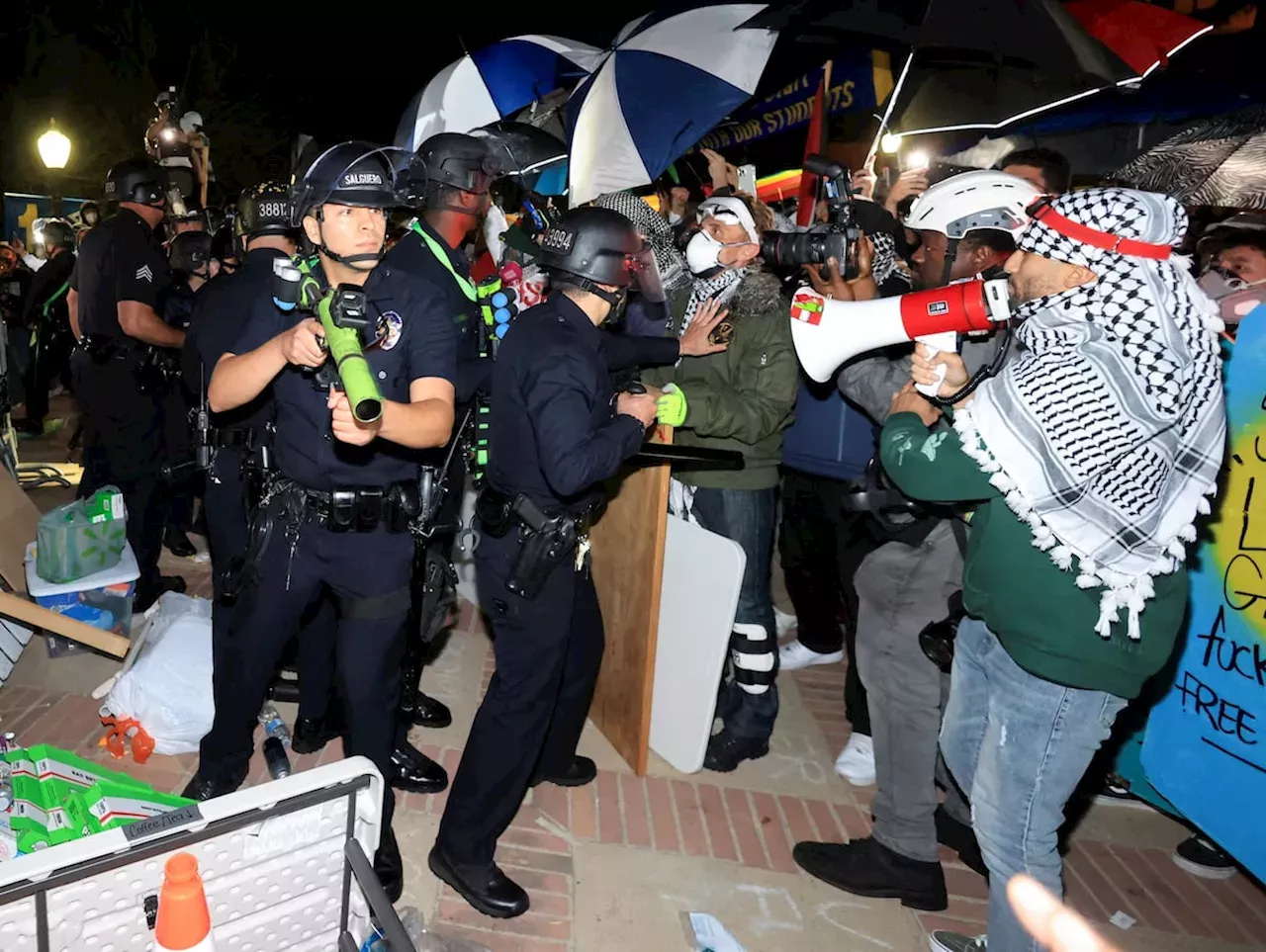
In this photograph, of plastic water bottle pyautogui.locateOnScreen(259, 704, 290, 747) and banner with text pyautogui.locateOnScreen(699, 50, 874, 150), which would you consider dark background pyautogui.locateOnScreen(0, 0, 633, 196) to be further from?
plastic water bottle pyautogui.locateOnScreen(259, 704, 290, 747)

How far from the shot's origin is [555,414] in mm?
2488

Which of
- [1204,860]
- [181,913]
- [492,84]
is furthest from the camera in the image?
[492,84]

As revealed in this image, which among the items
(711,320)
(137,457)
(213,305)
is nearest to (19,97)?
(137,457)

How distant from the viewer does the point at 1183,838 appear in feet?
11.9

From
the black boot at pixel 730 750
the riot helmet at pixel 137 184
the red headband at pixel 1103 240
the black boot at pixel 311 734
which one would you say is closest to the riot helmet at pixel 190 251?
the riot helmet at pixel 137 184

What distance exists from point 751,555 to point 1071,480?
180cm

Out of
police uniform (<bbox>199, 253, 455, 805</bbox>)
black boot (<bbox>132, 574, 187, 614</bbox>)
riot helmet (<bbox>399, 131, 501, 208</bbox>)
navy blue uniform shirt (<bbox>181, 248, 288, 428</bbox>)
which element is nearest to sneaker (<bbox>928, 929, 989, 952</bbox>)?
police uniform (<bbox>199, 253, 455, 805</bbox>)

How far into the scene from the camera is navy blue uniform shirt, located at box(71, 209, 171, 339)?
4531 millimetres

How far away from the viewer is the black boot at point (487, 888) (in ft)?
9.36

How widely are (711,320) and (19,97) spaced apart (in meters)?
15.6

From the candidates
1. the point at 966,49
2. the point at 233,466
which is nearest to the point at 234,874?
A: the point at 233,466

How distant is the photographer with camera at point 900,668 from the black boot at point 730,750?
23.4 inches

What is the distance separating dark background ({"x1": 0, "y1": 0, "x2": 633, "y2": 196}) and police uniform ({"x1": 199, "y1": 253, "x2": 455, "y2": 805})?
7988 mm

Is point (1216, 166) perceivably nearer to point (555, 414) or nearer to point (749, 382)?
point (749, 382)
